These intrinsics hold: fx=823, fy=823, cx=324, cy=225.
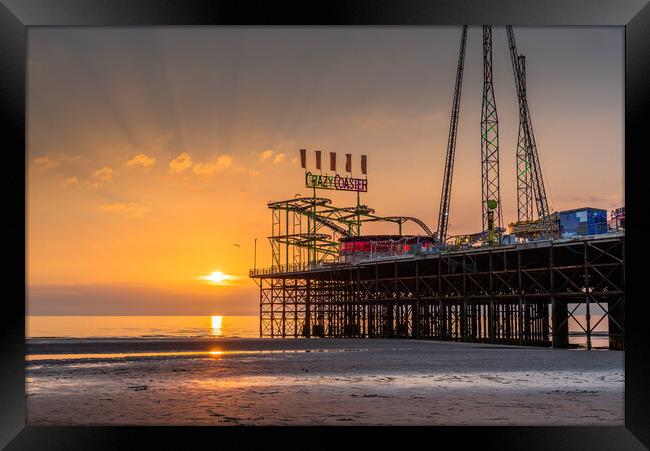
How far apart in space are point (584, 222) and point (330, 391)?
29.7 m

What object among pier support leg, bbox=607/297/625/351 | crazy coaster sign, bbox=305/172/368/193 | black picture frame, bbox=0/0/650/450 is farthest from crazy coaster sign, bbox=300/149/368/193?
black picture frame, bbox=0/0/650/450

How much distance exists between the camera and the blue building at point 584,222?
4609 centimetres

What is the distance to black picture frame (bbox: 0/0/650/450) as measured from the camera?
12.0m

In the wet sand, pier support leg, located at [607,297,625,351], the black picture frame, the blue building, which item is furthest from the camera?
the blue building

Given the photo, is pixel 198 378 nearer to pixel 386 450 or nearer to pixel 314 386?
pixel 314 386

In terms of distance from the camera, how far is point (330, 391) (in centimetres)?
2114

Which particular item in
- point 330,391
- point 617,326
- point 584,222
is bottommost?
point 330,391

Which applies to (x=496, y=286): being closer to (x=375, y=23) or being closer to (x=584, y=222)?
(x=584, y=222)

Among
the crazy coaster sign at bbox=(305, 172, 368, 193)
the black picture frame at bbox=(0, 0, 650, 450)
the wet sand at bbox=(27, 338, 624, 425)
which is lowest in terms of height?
the wet sand at bbox=(27, 338, 624, 425)

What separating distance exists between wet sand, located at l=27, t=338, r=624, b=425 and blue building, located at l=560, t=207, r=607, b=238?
42.4 ft

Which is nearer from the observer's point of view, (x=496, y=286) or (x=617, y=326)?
(x=617, y=326)

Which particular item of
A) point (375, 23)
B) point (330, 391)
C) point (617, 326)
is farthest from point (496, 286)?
point (375, 23)

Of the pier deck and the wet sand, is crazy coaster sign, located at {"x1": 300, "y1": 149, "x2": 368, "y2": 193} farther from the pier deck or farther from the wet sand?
the wet sand
